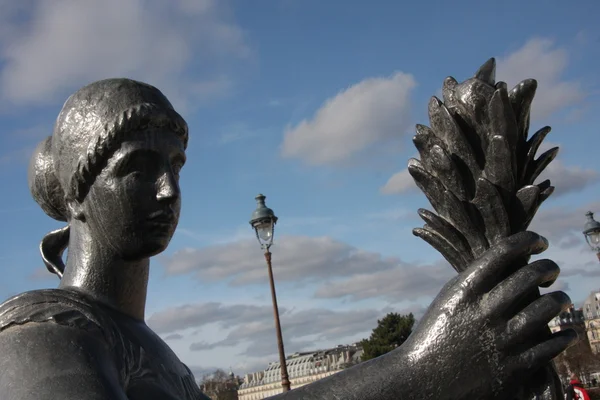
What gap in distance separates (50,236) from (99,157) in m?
0.74

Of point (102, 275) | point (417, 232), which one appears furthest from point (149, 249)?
point (417, 232)

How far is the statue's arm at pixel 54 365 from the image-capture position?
6.05 feet

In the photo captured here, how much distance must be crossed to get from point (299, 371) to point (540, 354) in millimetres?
136614

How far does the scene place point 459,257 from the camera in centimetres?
257

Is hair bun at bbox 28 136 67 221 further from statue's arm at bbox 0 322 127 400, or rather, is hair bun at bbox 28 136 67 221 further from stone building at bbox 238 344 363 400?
stone building at bbox 238 344 363 400

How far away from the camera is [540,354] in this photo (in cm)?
226

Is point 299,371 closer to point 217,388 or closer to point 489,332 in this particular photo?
point 217,388

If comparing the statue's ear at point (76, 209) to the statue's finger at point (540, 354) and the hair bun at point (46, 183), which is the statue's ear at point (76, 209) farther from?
the statue's finger at point (540, 354)

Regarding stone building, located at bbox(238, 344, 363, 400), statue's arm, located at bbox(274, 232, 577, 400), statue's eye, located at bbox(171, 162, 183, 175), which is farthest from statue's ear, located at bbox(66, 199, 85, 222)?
stone building, located at bbox(238, 344, 363, 400)

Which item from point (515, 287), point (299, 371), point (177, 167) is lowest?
point (515, 287)

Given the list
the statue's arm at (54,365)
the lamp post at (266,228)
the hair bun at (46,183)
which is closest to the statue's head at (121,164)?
the hair bun at (46,183)

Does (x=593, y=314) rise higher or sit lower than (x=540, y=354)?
higher

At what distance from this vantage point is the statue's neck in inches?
100.0

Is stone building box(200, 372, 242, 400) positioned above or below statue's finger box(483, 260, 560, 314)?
above
